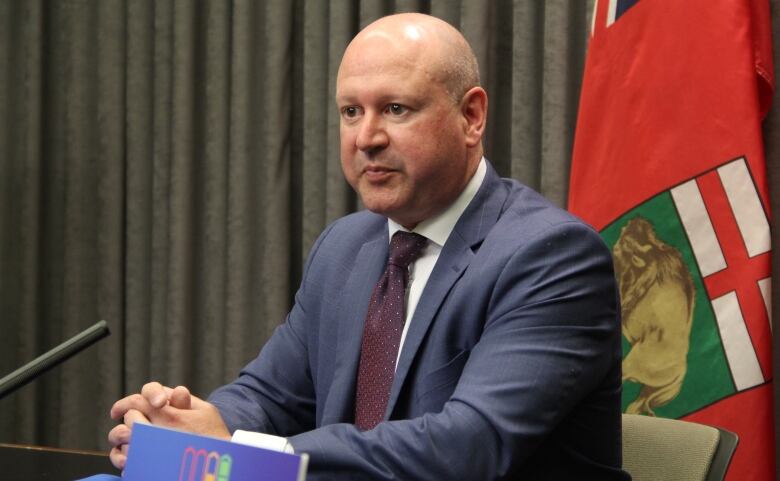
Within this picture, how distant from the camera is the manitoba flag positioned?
2.61 m

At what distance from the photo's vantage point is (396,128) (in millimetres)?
1969

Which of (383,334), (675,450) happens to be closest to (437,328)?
(383,334)

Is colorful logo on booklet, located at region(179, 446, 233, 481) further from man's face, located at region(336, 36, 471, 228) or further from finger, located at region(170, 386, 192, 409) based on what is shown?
man's face, located at region(336, 36, 471, 228)

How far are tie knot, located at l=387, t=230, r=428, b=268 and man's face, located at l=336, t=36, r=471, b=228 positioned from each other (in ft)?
0.18

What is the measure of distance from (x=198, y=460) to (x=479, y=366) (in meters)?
0.60

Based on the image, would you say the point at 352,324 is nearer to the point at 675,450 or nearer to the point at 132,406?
→ the point at 132,406

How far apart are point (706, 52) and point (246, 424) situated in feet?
4.72

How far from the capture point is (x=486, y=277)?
187 cm

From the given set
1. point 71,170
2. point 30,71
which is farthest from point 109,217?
point 30,71

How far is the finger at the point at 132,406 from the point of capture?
1.81 metres

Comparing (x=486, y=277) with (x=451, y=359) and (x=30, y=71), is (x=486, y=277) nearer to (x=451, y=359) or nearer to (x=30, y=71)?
(x=451, y=359)

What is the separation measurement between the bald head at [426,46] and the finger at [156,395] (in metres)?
0.68

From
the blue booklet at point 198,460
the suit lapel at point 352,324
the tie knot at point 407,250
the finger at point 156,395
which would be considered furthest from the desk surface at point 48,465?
the tie knot at point 407,250

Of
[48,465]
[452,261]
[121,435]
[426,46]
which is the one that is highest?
[426,46]
